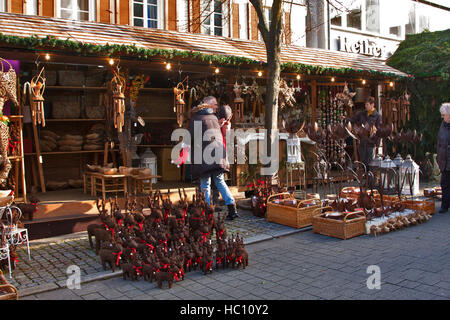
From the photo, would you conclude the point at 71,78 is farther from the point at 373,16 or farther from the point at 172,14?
the point at 373,16

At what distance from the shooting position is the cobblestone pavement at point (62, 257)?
16.8ft

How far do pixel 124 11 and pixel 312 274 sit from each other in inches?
411

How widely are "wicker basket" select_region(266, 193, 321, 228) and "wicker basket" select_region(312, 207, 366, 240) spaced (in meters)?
0.31

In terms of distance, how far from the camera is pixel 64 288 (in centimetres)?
491

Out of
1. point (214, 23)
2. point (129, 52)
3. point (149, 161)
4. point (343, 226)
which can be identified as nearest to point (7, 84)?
point (129, 52)

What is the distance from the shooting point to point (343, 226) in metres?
6.65

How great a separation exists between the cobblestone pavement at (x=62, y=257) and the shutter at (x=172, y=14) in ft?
26.2

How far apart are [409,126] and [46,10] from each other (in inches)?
422

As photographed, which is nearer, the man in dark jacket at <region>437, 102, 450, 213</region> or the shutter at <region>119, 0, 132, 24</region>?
the man in dark jacket at <region>437, 102, 450, 213</region>

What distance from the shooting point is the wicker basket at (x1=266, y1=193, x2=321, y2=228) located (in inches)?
291

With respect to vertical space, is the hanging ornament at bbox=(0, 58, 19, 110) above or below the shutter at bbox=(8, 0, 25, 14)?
below

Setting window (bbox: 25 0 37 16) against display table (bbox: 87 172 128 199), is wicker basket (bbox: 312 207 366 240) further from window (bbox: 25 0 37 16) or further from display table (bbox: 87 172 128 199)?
window (bbox: 25 0 37 16)

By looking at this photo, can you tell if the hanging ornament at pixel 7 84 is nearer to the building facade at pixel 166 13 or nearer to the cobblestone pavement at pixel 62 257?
the cobblestone pavement at pixel 62 257

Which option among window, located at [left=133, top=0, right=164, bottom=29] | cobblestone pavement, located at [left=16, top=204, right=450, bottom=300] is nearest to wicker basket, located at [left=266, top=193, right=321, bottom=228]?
cobblestone pavement, located at [left=16, top=204, right=450, bottom=300]
